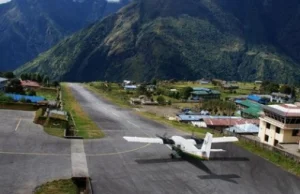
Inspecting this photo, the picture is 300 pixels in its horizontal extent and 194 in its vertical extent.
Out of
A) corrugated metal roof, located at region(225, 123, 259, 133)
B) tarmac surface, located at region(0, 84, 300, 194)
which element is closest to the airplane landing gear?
tarmac surface, located at region(0, 84, 300, 194)

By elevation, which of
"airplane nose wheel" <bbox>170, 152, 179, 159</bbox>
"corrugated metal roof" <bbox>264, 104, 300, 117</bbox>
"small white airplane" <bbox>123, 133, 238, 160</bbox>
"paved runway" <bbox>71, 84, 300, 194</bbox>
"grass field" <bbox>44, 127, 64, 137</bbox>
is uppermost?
"corrugated metal roof" <bbox>264, 104, 300, 117</bbox>

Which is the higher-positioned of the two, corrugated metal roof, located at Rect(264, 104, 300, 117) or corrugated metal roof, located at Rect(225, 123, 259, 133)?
corrugated metal roof, located at Rect(264, 104, 300, 117)

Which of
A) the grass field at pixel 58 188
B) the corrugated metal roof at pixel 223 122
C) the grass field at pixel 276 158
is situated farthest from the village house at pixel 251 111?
the grass field at pixel 58 188

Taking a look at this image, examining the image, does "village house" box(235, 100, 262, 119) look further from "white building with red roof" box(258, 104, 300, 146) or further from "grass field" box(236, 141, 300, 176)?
"grass field" box(236, 141, 300, 176)

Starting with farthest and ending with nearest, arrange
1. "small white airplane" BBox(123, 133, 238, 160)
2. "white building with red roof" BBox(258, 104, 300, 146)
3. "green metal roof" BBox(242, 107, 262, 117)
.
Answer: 1. "green metal roof" BBox(242, 107, 262, 117)
2. "white building with red roof" BBox(258, 104, 300, 146)
3. "small white airplane" BBox(123, 133, 238, 160)

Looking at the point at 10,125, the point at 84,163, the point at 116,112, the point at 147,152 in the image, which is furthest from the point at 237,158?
the point at 116,112

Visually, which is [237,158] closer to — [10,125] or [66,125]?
[66,125]
